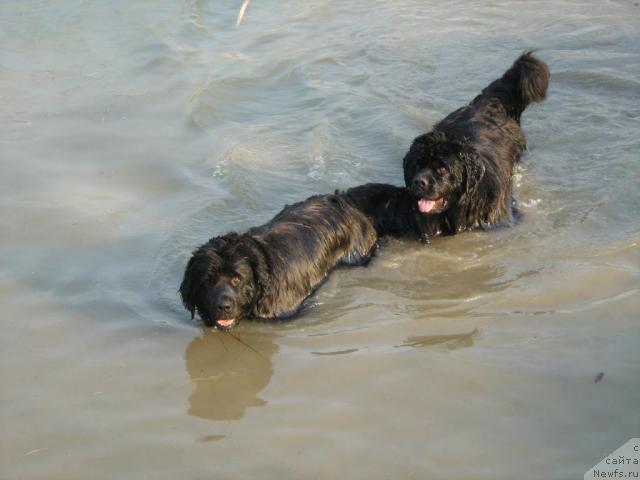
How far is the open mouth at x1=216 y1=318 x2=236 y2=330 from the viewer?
615cm

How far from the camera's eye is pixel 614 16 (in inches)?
493

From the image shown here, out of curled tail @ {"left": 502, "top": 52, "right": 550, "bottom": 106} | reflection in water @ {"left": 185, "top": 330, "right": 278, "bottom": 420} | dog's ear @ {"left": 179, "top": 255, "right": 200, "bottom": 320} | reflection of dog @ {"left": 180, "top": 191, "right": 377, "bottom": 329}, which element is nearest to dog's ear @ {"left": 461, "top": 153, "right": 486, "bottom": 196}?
reflection of dog @ {"left": 180, "top": 191, "right": 377, "bottom": 329}

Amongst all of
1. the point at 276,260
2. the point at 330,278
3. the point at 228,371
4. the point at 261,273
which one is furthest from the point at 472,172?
the point at 228,371

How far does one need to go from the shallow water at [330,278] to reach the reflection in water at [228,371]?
19mm

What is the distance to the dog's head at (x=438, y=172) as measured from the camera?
736cm

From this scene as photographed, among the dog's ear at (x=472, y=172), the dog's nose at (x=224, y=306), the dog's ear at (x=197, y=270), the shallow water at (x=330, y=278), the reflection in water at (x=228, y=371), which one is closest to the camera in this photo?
the shallow water at (x=330, y=278)

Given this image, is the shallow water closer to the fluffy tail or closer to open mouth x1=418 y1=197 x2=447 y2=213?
open mouth x1=418 y1=197 x2=447 y2=213

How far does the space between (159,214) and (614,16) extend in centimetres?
800

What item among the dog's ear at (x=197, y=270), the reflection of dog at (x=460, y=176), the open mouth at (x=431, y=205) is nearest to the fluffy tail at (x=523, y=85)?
the reflection of dog at (x=460, y=176)

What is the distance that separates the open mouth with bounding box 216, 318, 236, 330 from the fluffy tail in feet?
14.0

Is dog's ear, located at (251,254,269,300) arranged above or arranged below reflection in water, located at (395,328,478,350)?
above

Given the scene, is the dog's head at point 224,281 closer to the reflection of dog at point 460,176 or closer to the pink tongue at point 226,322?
the pink tongue at point 226,322

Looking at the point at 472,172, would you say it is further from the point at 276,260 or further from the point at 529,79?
the point at 276,260

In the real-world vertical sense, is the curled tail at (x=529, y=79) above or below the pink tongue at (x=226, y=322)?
above
